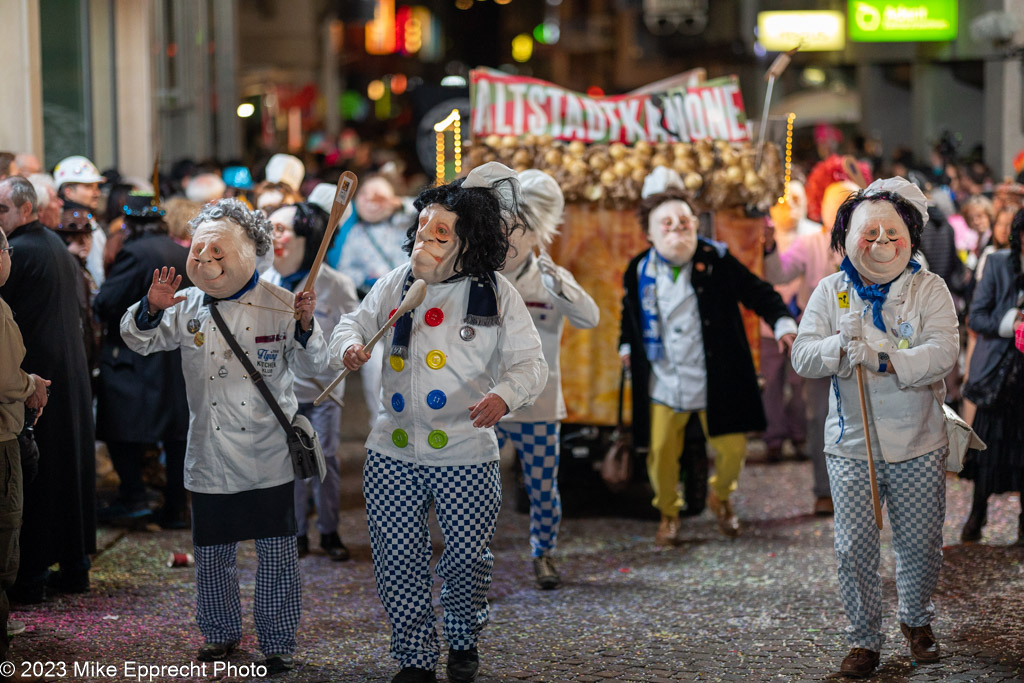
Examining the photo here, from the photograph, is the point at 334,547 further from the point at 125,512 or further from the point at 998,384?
the point at 998,384

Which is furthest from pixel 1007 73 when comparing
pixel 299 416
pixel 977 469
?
pixel 299 416

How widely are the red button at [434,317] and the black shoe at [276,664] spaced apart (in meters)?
1.55

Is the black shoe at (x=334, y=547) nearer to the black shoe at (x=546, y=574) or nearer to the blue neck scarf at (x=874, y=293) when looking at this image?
the black shoe at (x=546, y=574)

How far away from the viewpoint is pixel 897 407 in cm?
522

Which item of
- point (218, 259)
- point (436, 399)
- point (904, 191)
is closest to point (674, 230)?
point (904, 191)

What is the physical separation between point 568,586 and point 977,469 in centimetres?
255

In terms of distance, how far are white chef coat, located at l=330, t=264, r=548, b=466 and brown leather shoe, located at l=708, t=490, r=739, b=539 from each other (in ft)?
9.41

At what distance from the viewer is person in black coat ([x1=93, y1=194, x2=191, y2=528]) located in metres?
7.48

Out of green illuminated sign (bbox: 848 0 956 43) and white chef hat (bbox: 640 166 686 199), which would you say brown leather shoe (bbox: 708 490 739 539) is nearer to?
white chef hat (bbox: 640 166 686 199)

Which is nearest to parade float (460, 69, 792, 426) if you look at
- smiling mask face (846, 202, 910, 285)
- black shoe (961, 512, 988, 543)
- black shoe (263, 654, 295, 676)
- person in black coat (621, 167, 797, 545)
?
person in black coat (621, 167, 797, 545)

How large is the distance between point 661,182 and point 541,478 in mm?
1913

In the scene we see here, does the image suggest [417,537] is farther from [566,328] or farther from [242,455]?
[566,328]

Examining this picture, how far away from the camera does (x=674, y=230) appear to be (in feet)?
23.4

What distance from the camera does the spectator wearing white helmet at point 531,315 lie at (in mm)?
6652
